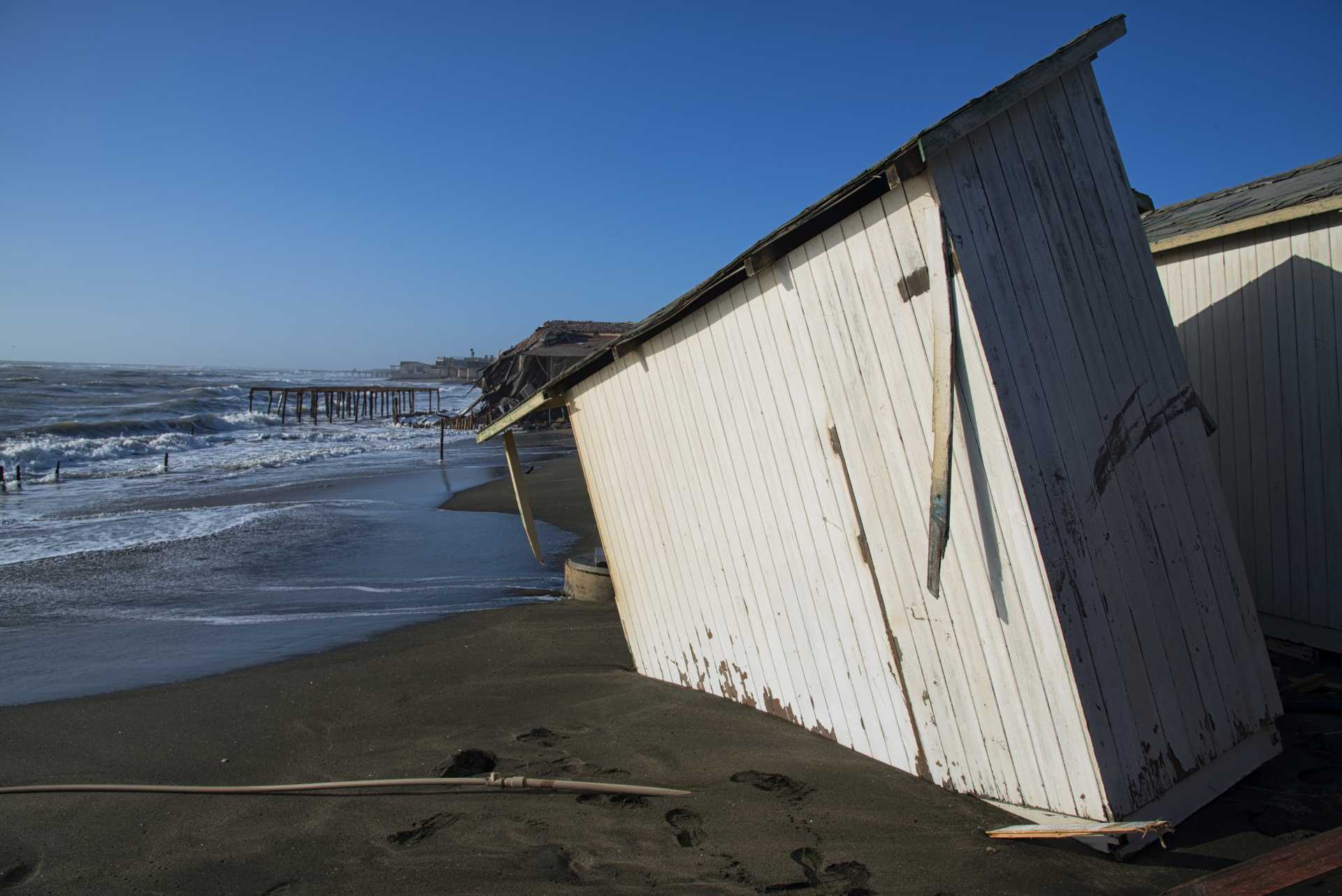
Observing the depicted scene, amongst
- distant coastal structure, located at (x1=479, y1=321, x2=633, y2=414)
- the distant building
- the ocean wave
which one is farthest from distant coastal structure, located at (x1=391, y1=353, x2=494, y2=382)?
the ocean wave

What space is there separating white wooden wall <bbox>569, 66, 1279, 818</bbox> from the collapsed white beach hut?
0.01m

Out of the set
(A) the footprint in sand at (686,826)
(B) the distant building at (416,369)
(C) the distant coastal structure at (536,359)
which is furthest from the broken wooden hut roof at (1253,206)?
(B) the distant building at (416,369)

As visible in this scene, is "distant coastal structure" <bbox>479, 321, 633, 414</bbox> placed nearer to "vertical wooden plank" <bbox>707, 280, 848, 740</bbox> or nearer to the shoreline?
the shoreline

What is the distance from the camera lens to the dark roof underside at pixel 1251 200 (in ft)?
21.4

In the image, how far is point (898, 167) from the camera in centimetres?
402

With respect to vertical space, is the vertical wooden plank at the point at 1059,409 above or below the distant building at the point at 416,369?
below

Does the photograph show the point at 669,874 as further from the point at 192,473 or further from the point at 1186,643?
the point at 192,473

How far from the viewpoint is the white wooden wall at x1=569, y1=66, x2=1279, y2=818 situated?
3945 mm

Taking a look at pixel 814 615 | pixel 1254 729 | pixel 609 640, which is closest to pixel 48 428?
pixel 609 640

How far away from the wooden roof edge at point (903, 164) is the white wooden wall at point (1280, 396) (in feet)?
10.1

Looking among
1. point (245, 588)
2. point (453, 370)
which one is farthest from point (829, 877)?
point (453, 370)

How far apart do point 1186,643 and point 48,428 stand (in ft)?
134

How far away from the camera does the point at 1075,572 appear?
396cm

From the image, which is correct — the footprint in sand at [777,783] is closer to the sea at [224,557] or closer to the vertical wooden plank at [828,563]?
the vertical wooden plank at [828,563]
